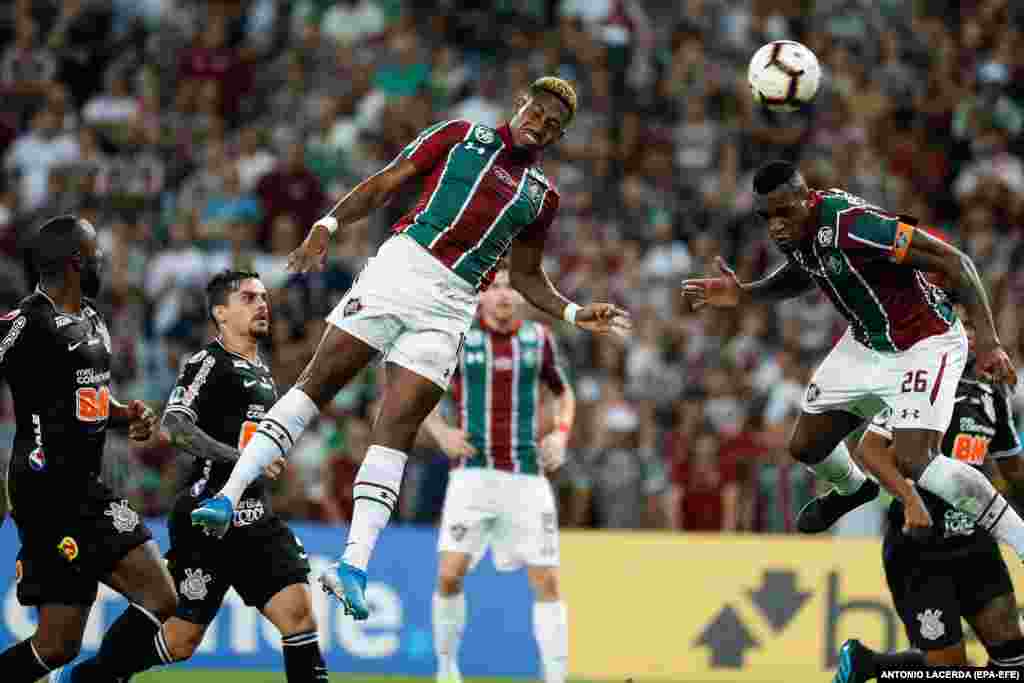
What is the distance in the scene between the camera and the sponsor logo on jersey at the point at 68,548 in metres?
8.41

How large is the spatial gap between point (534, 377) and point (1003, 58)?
9.60 metres

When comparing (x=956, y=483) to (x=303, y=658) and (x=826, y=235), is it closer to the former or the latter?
(x=826, y=235)

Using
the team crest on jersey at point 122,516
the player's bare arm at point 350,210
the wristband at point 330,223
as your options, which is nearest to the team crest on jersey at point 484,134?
the player's bare arm at point 350,210

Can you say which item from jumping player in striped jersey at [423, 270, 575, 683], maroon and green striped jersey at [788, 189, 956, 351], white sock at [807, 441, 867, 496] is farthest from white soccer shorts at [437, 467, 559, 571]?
maroon and green striped jersey at [788, 189, 956, 351]

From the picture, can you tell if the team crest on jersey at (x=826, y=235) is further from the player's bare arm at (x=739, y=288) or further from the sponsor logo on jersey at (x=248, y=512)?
the sponsor logo on jersey at (x=248, y=512)

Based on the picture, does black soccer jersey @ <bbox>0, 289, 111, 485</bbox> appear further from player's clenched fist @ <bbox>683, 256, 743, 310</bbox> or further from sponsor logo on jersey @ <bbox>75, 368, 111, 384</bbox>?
player's clenched fist @ <bbox>683, 256, 743, 310</bbox>

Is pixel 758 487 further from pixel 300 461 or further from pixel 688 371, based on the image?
pixel 300 461

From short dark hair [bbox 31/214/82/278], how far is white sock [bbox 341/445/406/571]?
1789 mm

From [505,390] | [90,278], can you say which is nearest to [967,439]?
[505,390]

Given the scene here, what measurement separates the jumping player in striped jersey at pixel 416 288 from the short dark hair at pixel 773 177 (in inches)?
43.0

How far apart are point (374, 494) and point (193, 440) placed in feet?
4.19

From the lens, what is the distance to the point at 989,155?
1881cm

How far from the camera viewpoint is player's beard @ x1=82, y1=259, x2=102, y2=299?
8562 mm

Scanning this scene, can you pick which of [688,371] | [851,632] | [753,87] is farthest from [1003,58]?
[753,87]
